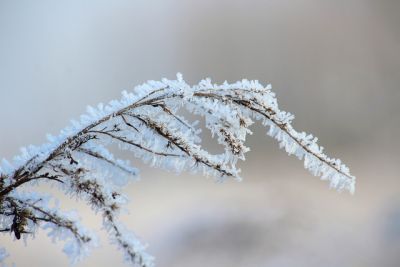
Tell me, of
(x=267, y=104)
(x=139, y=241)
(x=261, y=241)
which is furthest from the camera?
(x=261, y=241)

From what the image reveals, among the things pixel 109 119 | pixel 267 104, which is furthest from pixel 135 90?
pixel 267 104

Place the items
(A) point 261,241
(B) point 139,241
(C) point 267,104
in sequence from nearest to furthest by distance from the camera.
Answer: (B) point 139,241
(C) point 267,104
(A) point 261,241

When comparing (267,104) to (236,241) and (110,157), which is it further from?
(236,241)

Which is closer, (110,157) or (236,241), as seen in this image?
(110,157)

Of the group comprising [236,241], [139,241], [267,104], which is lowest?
[139,241]

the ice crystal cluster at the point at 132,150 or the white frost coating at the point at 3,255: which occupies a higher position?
the ice crystal cluster at the point at 132,150

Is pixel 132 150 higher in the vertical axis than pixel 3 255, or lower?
higher

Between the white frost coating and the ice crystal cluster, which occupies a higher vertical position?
the ice crystal cluster

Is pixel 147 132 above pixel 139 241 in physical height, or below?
above
